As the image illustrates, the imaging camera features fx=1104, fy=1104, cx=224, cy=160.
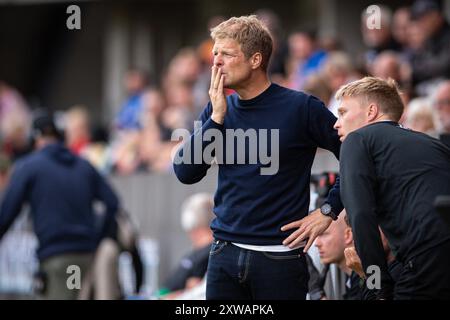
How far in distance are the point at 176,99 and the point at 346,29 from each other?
3.24 metres

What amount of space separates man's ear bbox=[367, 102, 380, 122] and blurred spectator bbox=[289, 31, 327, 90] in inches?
280

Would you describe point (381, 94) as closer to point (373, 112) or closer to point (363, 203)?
point (373, 112)

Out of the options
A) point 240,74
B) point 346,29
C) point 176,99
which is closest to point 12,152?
point 176,99

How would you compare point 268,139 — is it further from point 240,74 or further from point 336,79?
point 336,79

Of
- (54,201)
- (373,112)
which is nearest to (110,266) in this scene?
(54,201)

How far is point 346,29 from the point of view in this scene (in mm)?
16500

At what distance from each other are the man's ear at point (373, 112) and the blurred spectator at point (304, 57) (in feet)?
23.3

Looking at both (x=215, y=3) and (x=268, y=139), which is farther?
(x=215, y=3)

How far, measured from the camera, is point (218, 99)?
→ 574 cm

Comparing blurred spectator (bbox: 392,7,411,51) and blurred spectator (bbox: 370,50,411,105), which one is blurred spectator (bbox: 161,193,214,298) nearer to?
blurred spectator (bbox: 370,50,411,105)

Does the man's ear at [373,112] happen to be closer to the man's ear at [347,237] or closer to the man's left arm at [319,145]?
the man's left arm at [319,145]

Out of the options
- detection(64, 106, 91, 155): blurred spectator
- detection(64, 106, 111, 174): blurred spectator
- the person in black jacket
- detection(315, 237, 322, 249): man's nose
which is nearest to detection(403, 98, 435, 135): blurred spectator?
detection(315, 237, 322, 249): man's nose

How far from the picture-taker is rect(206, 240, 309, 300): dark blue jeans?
5.62 m
